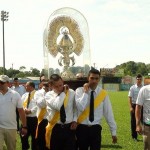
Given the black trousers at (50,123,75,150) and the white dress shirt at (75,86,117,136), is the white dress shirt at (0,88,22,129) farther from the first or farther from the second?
the white dress shirt at (75,86,117,136)

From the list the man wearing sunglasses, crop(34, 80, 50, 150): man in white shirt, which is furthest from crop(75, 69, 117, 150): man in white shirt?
crop(34, 80, 50, 150): man in white shirt

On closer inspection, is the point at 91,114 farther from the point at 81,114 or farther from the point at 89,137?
the point at 89,137

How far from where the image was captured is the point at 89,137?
704cm

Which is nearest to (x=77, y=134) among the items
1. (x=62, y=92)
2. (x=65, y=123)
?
(x=65, y=123)

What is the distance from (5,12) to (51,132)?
166 feet

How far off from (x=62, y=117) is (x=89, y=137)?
1.84ft

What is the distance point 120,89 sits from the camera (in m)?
87.1

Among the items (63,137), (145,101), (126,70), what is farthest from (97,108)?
(126,70)

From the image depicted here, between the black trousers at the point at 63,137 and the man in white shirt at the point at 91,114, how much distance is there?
135mm

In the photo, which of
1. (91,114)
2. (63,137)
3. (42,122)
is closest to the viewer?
(91,114)

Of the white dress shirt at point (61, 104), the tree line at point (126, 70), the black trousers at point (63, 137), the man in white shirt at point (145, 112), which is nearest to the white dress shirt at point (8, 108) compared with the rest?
the white dress shirt at point (61, 104)

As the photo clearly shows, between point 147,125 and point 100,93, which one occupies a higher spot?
point 100,93

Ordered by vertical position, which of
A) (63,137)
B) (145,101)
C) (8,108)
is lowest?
(63,137)

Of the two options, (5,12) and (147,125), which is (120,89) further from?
(147,125)
